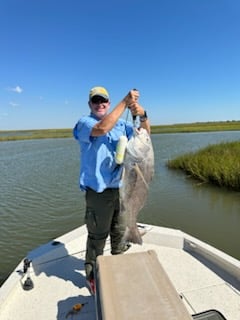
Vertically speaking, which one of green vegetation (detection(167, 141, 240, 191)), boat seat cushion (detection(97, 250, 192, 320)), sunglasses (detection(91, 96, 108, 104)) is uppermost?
sunglasses (detection(91, 96, 108, 104))

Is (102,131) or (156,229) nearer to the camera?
(102,131)

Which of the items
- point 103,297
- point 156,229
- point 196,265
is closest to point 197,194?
point 156,229

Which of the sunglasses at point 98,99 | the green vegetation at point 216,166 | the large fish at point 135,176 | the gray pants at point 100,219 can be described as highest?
the sunglasses at point 98,99

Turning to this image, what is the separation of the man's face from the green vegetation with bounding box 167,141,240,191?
8698mm

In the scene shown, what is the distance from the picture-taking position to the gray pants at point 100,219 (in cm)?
292

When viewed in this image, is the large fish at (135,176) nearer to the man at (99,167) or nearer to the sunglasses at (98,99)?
the man at (99,167)

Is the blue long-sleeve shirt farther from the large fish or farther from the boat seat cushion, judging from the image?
the boat seat cushion

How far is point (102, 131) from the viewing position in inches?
101

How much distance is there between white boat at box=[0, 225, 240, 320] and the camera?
2.01m

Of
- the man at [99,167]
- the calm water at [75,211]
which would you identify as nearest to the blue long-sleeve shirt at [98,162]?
the man at [99,167]

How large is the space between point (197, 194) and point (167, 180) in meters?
2.36

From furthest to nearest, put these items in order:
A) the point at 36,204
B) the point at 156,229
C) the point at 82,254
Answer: the point at 36,204, the point at 156,229, the point at 82,254

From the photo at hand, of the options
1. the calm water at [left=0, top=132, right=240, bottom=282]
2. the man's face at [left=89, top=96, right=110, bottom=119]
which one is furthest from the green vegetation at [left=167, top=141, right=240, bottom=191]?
the man's face at [left=89, top=96, right=110, bottom=119]

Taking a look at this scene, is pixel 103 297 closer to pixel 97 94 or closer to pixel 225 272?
pixel 97 94
